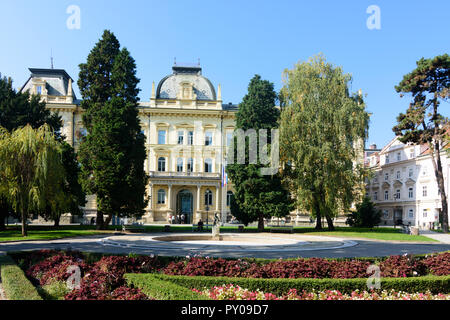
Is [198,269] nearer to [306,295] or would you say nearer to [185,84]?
[306,295]

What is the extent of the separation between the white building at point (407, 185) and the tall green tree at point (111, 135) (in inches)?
1244

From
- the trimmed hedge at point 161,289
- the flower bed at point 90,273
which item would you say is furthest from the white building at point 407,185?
the trimmed hedge at point 161,289

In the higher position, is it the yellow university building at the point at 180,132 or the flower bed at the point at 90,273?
the yellow university building at the point at 180,132

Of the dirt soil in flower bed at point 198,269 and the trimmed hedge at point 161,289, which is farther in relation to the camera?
the dirt soil in flower bed at point 198,269

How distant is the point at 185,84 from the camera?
5794 centimetres

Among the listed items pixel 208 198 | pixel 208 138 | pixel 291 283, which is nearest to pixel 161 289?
pixel 291 283

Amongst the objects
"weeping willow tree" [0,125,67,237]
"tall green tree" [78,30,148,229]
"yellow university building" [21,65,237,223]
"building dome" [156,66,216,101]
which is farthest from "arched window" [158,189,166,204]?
"weeping willow tree" [0,125,67,237]

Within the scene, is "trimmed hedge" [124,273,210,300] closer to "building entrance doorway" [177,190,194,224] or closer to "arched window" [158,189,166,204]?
"arched window" [158,189,166,204]

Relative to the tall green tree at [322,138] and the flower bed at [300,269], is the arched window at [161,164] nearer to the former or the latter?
the tall green tree at [322,138]

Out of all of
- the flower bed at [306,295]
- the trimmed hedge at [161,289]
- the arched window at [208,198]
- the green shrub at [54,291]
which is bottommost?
the green shrub at [54,291]

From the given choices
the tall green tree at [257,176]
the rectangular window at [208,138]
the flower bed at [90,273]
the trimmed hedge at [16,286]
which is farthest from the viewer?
the rectangular window at [208,138]

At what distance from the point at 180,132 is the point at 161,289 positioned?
51872mm

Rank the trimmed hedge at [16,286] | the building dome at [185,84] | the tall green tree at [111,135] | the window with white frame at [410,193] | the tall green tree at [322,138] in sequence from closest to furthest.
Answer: the trimmed hedge at [16,286], the tall green tree at [111,135], the tall green tree at [322,138], the window with white frame at [410,193], the building dome at [185,84]

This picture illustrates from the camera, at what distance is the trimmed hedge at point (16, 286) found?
6.92 m
